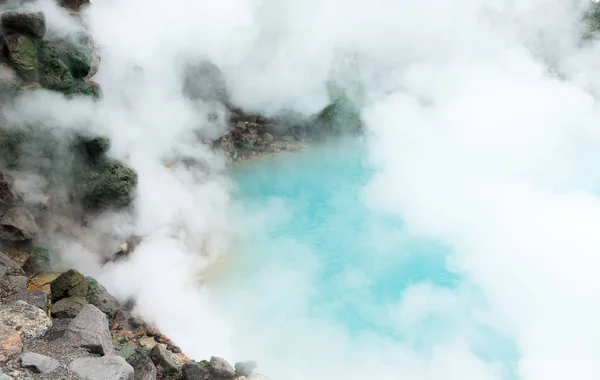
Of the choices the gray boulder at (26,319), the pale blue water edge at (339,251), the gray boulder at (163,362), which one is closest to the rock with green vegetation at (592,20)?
the pale blue water edge at (339,251)

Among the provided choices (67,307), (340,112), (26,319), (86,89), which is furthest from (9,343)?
(340,112)

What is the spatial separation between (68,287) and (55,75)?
9.34 ft

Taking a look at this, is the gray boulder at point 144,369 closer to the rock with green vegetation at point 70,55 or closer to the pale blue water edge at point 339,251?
the pale blue water edge at point 339,251

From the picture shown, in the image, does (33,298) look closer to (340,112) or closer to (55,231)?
(55,231)

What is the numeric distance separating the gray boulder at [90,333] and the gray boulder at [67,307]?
182mm

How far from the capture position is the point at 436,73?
13.3m

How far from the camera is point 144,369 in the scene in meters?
3.67

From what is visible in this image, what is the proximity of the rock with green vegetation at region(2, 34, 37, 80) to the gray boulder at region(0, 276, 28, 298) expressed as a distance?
2.57 metres

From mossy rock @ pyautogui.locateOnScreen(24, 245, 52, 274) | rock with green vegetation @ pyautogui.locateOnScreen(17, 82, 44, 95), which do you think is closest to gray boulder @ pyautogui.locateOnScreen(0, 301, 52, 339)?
mossy rock @ pyautogui.locateOnScreen(24, 245, 52, 274)

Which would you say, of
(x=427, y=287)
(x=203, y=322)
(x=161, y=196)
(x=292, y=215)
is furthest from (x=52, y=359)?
(x=292, y=215)

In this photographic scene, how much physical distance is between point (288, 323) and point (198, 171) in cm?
399

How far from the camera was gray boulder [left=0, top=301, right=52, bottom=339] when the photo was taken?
3363 millimetres

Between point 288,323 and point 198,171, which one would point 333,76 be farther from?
point 288,323

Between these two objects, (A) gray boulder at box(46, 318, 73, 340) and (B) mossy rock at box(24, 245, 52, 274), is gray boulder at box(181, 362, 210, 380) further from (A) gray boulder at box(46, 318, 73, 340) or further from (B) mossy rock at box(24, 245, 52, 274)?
(B) mossy rock at box(24, 245, 52, 274)
